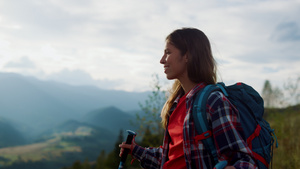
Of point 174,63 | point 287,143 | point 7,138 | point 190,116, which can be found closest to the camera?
point 190,116

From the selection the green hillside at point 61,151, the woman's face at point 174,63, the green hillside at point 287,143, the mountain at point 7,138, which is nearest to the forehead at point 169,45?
the woman's face at point 174,63

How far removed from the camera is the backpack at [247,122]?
1.56m

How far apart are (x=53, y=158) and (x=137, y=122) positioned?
384 feet

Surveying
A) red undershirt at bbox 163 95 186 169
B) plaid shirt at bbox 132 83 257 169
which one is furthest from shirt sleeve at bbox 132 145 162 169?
plaid shirt at bbox 132 83 257 169

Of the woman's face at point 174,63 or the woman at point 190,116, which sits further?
the woman's face at point 174,63

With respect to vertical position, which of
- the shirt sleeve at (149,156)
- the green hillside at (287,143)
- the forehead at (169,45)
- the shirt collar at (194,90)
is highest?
the forehead at (169,45)

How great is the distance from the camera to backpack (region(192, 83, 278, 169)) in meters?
1.56

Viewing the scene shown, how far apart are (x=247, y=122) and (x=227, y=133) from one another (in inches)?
7.2

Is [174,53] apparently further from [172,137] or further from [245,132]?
[245,132]

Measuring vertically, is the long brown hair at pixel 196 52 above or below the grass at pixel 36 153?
above

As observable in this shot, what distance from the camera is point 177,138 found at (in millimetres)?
1849

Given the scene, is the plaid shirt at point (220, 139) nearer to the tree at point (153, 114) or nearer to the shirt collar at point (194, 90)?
the shirt collar at point (194, 90)

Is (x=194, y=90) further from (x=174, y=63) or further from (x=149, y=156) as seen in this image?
(x=149, y=156)

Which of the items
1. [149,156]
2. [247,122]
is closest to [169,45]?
[247,122]
